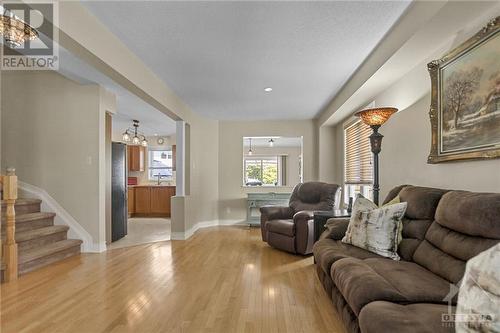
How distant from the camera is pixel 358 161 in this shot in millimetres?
4902

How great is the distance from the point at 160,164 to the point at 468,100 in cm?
827

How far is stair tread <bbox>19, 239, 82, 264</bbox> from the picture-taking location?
3293 mm

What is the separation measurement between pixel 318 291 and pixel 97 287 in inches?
82.2

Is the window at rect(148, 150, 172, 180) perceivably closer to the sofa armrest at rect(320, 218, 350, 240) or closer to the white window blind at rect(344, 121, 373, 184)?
the white window blind at rect(344, 121, 373, 184)

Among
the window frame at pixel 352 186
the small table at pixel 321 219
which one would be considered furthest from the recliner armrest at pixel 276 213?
the window frame at pixel 352 186

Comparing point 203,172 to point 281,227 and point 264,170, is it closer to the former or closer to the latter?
point 264,170

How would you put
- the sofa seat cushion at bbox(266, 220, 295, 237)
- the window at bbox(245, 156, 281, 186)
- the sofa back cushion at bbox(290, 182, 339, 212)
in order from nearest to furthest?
the sofa seat cushion at bbox(266, 220, 295, 237) < the sofa back cushion at bbox(290, 182, 339, 212) < the window at bbox(245, 156, 281, 186)

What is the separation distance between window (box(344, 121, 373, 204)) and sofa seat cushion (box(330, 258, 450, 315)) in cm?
256

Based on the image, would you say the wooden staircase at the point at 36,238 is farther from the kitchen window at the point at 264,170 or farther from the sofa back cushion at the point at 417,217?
the kitchen window at the point at 264,170

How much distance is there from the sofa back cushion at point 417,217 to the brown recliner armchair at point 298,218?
1615 millimetres

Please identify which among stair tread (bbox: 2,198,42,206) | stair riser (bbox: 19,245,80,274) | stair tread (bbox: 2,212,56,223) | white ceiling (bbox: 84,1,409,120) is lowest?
stair riser (bbox: 19,245,80,274)

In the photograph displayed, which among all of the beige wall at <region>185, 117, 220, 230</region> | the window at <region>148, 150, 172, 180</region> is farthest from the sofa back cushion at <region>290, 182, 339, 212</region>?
the window at <region>148, 150, 172, 180</region>

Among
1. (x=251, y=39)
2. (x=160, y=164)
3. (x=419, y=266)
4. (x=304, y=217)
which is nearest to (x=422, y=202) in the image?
(x=419, y=266)

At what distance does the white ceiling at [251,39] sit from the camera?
2229 millimetres
